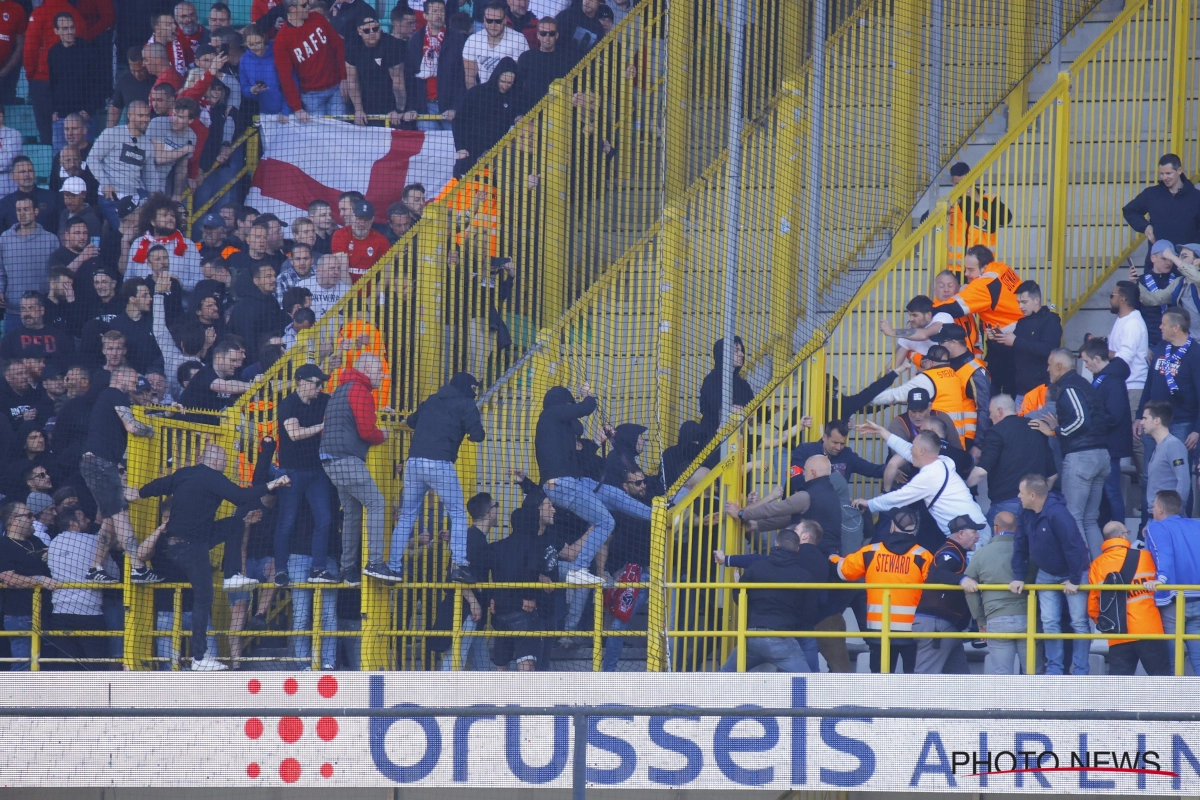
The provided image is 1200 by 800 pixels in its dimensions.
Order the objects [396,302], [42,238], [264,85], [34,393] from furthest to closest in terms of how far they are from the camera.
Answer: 1. [264,85]
2. [42,238]
3. [34,393]
4. [396,302]

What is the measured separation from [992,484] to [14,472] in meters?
6.47

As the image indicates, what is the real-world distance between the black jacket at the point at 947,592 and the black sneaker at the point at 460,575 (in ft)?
9.00

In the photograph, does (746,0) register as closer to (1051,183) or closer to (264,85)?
(1051,183)

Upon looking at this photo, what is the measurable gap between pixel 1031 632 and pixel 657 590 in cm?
220

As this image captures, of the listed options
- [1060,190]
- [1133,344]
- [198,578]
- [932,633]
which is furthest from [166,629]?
[1060,190]

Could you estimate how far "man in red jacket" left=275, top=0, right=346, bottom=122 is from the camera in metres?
13.1

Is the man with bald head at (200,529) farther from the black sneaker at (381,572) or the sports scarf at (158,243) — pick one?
the sports scarf at (158,243)

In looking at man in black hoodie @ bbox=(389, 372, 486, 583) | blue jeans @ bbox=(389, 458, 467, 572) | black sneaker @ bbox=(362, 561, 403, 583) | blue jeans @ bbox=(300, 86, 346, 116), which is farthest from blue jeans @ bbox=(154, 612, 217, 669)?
blue jeans @ bbox=(300, 86, 346, 116)

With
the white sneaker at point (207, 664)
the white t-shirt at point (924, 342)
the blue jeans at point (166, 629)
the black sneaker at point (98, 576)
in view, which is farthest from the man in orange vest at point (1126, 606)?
the black sneaker at point (98, 576)

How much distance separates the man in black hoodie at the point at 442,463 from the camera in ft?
Result: 32.0

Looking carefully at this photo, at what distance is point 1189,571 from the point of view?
9.08 m

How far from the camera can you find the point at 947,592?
9.34 meters

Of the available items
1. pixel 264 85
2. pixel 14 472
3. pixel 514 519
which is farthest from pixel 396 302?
pixel 264 85

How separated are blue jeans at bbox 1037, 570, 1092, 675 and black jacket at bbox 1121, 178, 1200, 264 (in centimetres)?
292
